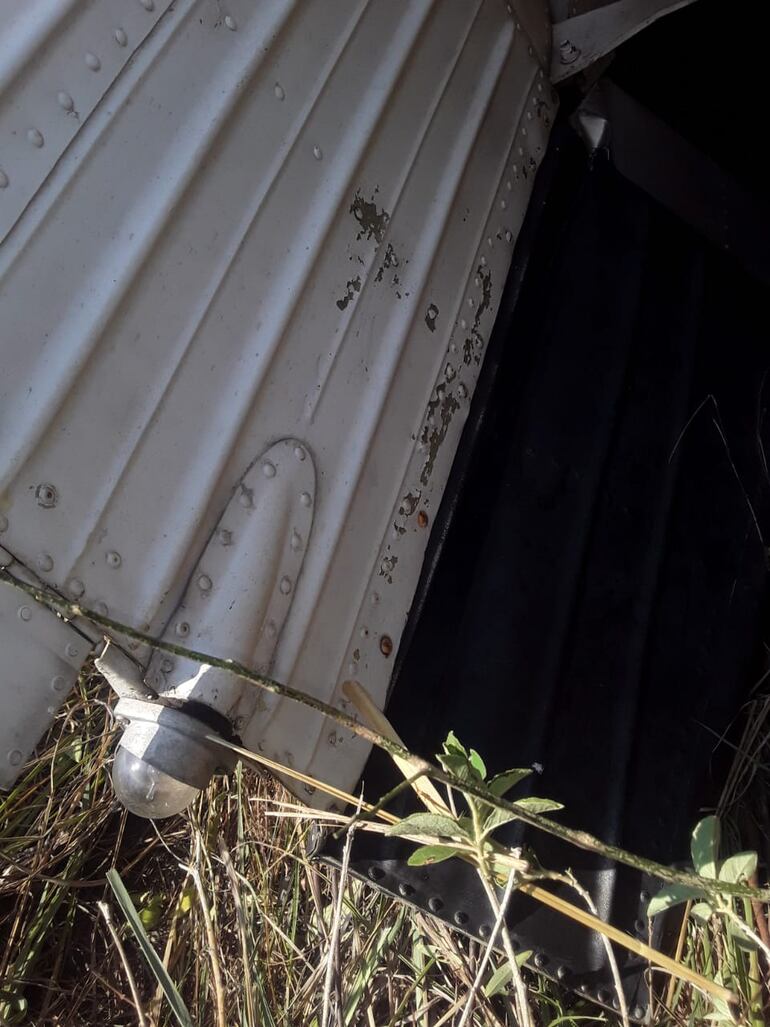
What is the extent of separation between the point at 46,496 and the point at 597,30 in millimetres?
1556

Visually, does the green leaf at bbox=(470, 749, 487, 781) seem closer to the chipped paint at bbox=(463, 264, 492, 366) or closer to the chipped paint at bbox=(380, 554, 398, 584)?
the chipped paint at bbox=(380, 554, 398, 584)

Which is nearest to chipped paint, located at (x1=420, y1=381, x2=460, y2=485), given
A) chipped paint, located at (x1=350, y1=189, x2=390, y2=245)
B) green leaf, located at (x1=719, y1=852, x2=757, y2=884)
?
chipped paint, located at (x1=350, y1=189, x2=390, y2=245)

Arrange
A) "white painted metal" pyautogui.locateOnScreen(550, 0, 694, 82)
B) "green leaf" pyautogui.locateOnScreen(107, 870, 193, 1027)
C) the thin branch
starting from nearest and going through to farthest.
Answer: the thin branch
"green leaf" pyautogui.locateOnScreen(107, 870, 193, 1027)
"white painted metal" pyautogui.locateOnScreen(550, 0, 694, 82)

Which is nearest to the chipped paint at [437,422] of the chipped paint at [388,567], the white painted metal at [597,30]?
the chipped paint at [388,567]

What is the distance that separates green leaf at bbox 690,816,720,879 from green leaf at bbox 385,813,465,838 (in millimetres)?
241

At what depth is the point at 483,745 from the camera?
133 cm

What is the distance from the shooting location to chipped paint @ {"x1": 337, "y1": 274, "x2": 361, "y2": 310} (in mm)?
1257

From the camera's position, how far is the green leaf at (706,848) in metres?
0.84

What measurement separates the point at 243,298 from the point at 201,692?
51 centimetres

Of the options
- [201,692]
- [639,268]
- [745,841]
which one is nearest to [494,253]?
[639,268]

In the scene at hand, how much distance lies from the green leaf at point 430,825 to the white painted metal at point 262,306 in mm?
289

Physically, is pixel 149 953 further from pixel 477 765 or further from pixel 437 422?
pixel 437 422

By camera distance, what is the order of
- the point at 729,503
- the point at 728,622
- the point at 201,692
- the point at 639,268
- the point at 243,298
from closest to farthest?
the point at 201,692
the point at 243,298
the point at 728,622
the point at 729,503
the point at 639,268

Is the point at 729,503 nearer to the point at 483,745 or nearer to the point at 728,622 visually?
the point at 728,622
